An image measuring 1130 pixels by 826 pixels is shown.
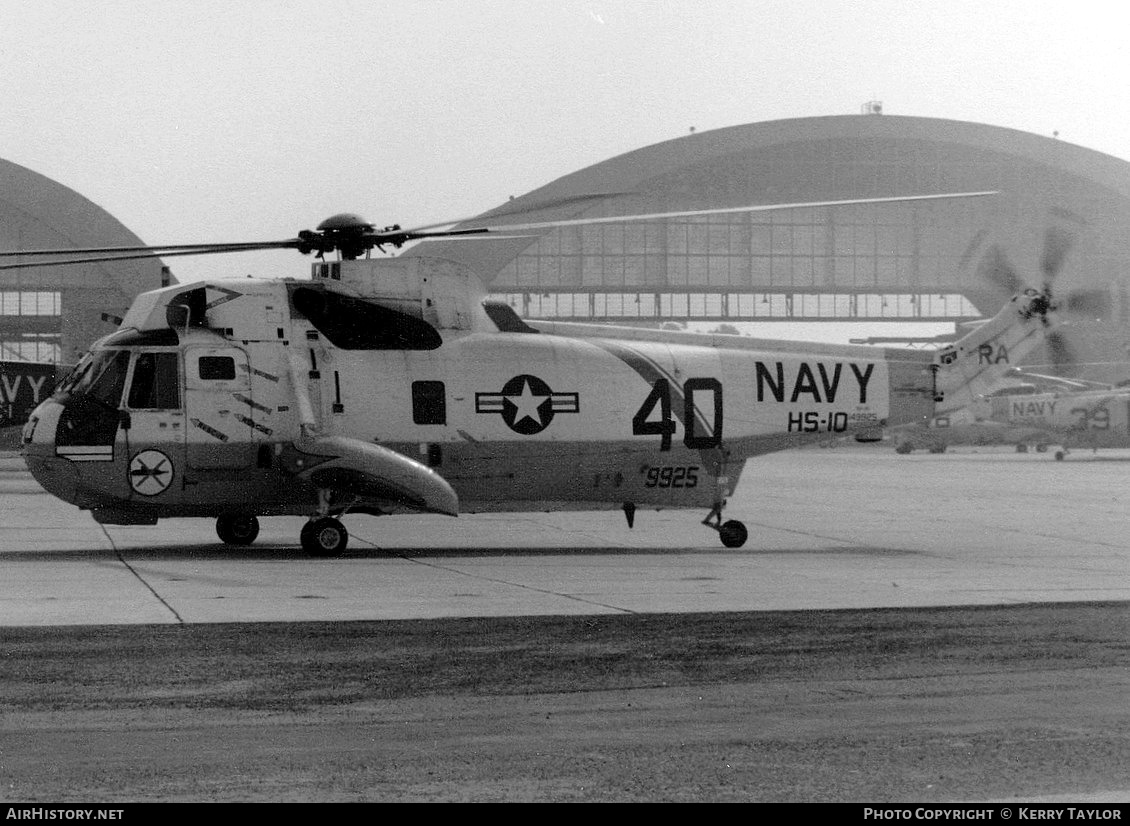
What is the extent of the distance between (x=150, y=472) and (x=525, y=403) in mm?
5107

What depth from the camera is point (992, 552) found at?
846 inches

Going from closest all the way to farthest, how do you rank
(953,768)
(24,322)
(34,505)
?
(953,768), (34,505), (24,322)

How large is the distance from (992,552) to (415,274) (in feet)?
28.5

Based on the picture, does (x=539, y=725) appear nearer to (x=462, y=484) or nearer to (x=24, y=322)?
(x=462, y=484)

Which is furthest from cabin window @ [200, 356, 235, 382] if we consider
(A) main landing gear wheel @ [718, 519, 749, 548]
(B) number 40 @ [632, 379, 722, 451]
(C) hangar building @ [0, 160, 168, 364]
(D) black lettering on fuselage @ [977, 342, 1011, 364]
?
(C) hangar building @ [0, 160, 168, 364]

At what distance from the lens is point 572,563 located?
19.8 m

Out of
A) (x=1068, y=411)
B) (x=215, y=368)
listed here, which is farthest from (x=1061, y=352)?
(x=215, y=368)

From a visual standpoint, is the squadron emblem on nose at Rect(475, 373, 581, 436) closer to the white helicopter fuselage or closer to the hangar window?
the white helicopter fuselage

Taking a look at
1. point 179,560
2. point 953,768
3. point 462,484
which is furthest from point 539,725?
point 462,484

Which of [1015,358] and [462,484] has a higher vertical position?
[1015,358]

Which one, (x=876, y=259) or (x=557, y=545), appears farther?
(x=876, y=259)

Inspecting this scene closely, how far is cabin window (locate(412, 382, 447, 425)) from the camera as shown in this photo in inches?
847

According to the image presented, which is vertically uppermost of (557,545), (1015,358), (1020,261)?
(1020,261)
